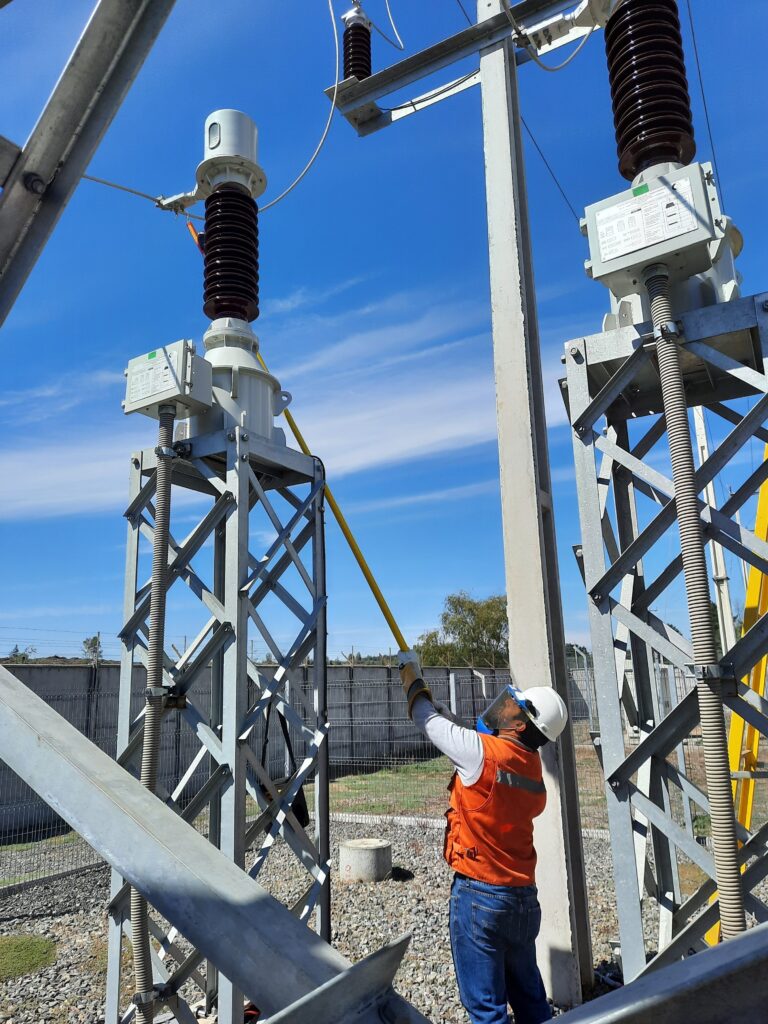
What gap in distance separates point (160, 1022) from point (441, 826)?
6.78 m

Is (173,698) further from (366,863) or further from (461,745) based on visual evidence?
(366,863)

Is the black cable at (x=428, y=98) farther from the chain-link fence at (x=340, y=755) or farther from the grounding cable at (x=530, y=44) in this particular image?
the chain-link fence at (x=340, y=755)

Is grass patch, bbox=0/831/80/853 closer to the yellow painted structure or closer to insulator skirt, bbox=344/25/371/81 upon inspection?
the yellow painted structure

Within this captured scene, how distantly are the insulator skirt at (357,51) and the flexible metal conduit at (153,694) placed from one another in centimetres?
461

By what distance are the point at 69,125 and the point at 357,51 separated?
5.98 metres

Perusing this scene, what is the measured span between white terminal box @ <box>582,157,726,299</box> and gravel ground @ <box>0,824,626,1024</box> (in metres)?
4.97

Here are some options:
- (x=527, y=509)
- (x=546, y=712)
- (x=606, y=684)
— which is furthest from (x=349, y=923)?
(x=606, y=684)

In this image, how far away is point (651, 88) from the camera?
3.56 m

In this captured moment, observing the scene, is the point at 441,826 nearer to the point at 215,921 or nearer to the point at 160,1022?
the point at 160,1022

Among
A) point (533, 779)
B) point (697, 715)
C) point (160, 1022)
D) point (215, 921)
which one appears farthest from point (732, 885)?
point (160, 1022)

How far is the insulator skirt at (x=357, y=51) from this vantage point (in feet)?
22.4

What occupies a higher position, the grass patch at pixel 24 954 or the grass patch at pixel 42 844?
the grass patch at pixel 24 954

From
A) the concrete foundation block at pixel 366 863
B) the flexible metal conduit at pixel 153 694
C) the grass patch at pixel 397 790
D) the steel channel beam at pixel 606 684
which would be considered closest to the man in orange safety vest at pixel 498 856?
the steel channel beam at pixel 606 684

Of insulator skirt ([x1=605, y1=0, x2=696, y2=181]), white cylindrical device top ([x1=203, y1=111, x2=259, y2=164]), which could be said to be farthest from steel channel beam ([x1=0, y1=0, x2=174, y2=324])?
white cylindrical device top ([x1=203, y1=111, x2=259, y2=164])
